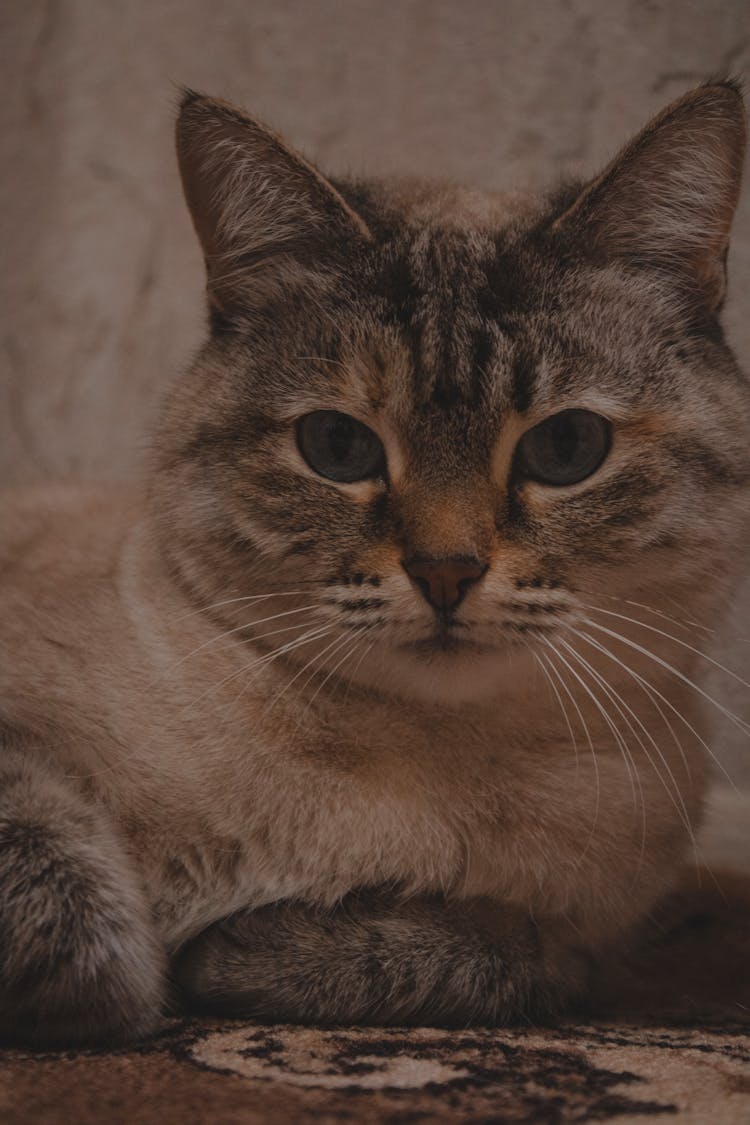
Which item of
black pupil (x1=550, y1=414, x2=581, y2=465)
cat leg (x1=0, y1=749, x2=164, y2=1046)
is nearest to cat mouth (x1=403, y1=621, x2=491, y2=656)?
black pupil (x1=550, y1=414, x2=581, y2=465)

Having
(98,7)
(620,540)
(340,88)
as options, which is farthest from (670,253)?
(98,7)

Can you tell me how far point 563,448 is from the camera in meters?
1.24

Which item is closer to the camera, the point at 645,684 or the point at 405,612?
the point at 405,612

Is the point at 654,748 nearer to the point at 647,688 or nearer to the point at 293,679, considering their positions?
the point at 647,688

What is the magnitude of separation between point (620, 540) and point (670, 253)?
1.28ft

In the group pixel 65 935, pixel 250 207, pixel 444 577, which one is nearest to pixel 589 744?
pixel 444 577

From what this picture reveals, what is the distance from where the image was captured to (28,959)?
3.29 ft

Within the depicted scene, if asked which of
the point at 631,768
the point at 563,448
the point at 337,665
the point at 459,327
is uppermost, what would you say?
the point at 459,327

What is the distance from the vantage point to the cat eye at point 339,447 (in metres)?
1.25

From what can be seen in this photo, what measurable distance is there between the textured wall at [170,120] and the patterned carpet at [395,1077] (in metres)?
1.07

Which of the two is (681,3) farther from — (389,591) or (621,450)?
(389,591)

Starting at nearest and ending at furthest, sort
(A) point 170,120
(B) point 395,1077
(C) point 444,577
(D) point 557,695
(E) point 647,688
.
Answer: (B) point 395,1077 → (C) point 444,577 → (D) point 557,695 → (E) point 647,688 → (A) point 170,120

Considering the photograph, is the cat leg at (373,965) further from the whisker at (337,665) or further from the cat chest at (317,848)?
the whisker at (337,665)

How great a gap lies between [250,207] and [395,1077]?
0.97 meters
